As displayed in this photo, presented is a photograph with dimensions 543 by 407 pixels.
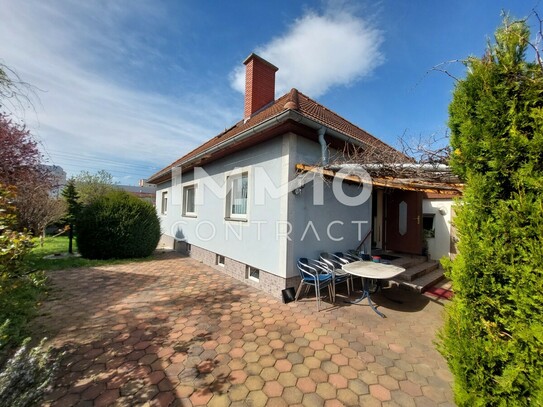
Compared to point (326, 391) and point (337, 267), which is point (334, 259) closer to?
point (337, 267)

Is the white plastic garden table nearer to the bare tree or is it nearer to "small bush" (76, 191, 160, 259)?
the bare tree

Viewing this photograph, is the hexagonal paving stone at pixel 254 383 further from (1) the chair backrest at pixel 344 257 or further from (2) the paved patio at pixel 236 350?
(1) the chair backrest at pixel 344 257

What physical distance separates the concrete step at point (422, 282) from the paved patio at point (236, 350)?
0.42 m

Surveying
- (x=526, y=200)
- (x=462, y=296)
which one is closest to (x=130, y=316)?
(x=462, y=296)

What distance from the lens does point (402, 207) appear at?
30.8 ft

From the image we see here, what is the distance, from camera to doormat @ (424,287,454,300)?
6.05 meters

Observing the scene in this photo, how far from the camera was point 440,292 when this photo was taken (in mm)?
6336

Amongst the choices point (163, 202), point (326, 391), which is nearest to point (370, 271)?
point (326, 391)

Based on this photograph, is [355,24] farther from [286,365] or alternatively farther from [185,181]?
[185,181]

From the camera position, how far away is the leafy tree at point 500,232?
169 centimetres

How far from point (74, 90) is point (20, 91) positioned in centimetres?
289

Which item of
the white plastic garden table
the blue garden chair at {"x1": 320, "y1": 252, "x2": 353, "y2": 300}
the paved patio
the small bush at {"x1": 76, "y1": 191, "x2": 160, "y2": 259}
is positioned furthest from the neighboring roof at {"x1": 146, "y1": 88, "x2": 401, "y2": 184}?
the small bush at {"x1": 76, "y1": 191, "x2": 160, "y2": 259}

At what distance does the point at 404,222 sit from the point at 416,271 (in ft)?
8.84

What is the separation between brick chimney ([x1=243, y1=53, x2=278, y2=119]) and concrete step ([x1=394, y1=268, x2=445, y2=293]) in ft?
26.9
